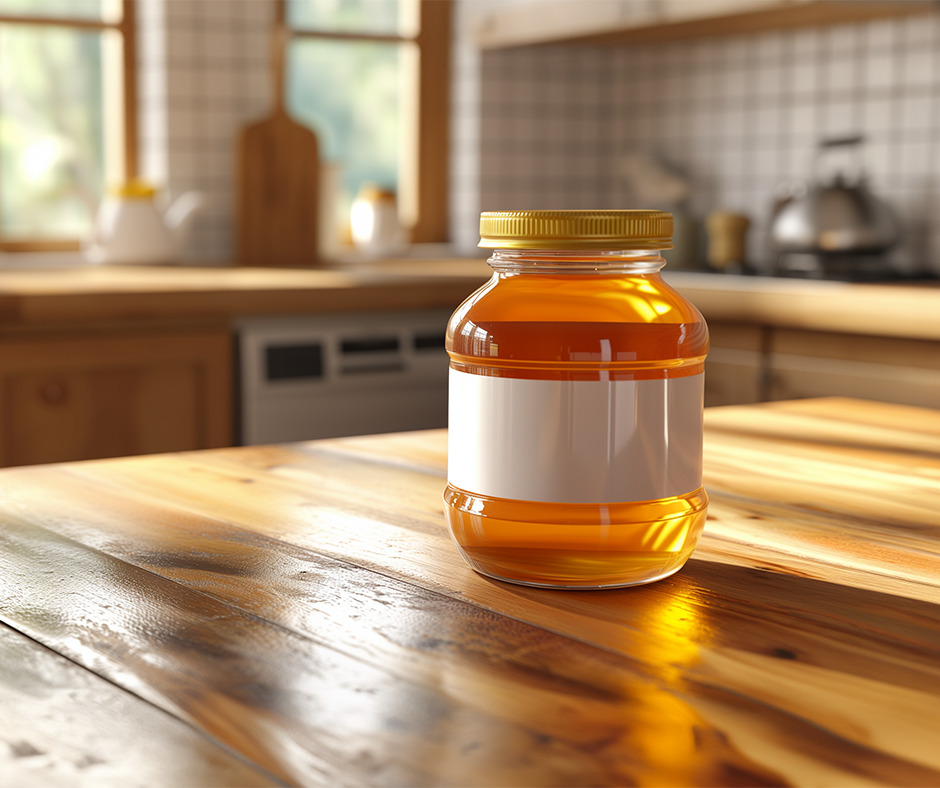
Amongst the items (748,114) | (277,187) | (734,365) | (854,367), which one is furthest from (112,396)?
(748,114)

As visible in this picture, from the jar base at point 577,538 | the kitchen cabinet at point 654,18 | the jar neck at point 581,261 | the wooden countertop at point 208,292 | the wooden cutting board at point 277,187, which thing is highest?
the kitchen cabinet at point 654,18

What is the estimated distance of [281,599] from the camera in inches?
23.4

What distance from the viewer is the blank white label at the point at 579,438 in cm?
57

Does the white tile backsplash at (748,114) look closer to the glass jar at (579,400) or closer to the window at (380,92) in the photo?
the window at (380,92)

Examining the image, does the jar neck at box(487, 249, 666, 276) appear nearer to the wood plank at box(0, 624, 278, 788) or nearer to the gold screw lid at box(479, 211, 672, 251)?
the gold screw lid at box(479, 211, 672, 251)

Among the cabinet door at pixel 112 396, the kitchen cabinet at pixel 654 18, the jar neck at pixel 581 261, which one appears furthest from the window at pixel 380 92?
the jar neck at pixel 581 261

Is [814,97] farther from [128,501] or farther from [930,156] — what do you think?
[128,501]

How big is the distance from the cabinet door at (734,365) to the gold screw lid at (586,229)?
6.63 ft

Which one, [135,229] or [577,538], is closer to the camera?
[577,538]

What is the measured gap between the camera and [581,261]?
22.9 inches

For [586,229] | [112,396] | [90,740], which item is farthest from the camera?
[112,396]

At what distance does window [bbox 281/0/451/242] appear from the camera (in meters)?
3.42

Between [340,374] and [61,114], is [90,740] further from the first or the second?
[61,114]

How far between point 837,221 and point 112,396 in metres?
1.61
